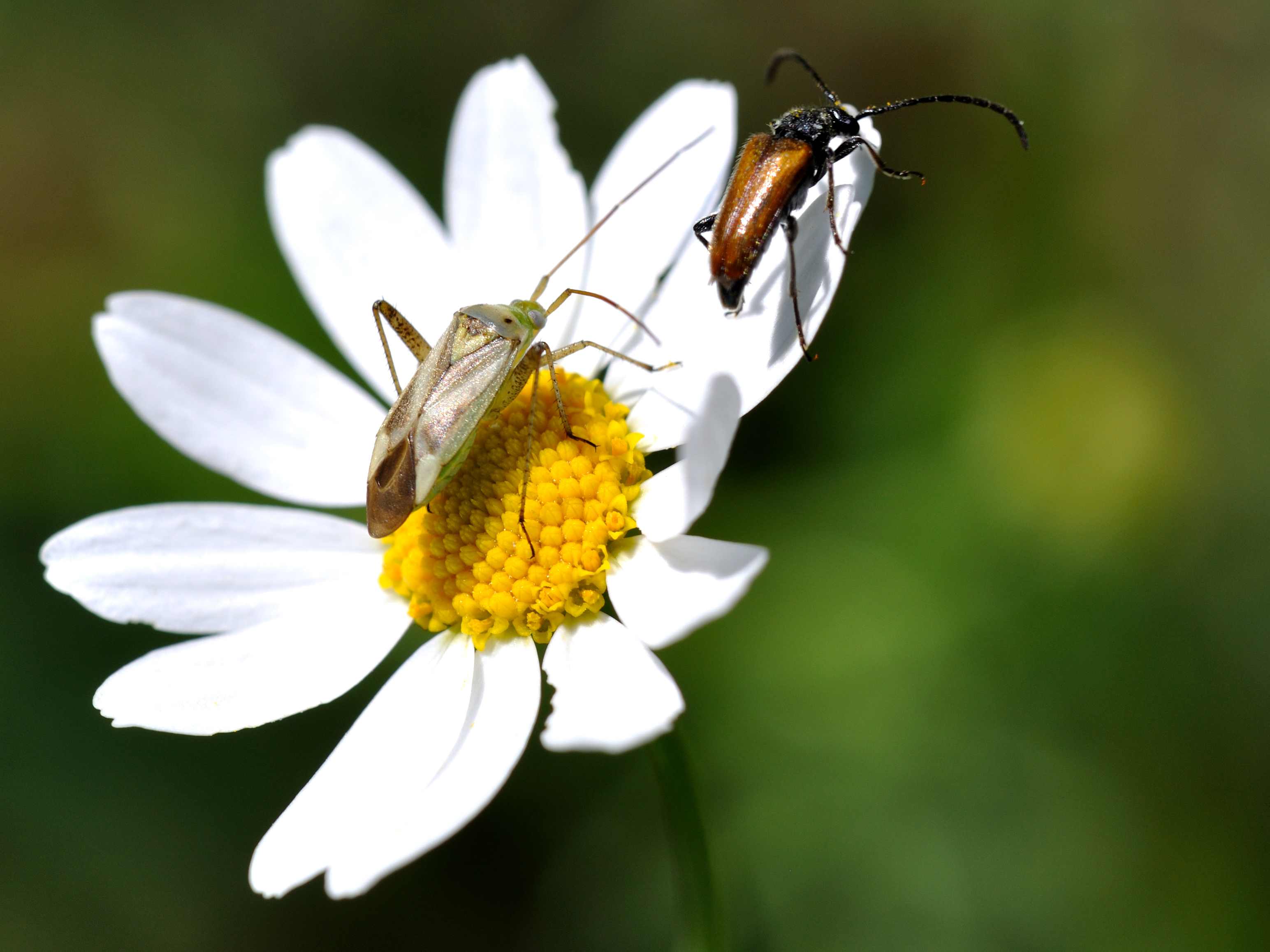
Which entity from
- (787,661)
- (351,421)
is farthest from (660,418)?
(787,661)

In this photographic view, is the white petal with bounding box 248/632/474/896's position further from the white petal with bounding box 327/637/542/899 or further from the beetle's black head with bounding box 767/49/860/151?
the beetle's black head with bounding box 767/49/860/151

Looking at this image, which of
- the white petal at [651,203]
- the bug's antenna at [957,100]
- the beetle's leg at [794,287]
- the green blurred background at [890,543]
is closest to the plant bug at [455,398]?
the white petal at [651,203]

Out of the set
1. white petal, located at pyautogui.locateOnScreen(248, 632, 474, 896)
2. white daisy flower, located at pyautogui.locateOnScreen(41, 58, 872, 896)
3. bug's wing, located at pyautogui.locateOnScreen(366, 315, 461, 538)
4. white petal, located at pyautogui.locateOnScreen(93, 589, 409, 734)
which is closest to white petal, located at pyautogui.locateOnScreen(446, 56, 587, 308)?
white daisy flower, located at pyautogui.locateOnScreen(41, 58, 872, 896)

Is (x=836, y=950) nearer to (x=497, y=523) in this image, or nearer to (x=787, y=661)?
(x=787, y=661)

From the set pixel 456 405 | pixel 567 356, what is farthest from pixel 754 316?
pixel 456 405

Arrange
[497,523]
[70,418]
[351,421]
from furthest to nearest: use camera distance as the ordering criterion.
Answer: [70,418] < [351,421] < [497,523]

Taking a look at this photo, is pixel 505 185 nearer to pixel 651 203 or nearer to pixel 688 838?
pixel 651 203

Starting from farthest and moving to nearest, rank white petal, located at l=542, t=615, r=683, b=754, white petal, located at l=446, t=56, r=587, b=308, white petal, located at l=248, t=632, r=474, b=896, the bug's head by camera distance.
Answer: white petal, located at l=446, t=56, r=587, b=308 → the bug's head → white petal, located at l=248, t=632, r=474, b=896 → white petal, located at l=542, t=615, r=683, b=754
